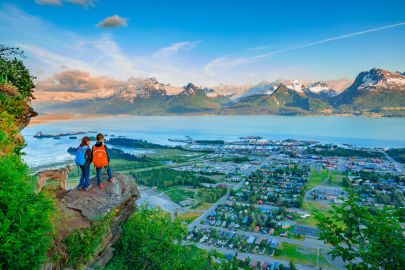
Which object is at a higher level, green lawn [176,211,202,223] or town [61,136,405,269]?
town [61,136,405,269]

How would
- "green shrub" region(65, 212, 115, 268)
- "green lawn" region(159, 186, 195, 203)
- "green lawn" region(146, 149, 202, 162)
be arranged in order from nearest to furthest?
1. "green shrub" region(65, 212, 115, 268)
2. "green lawn" region(159, 186, 195, 203)
3. "green lawn" region(146, 149, 202, 162)

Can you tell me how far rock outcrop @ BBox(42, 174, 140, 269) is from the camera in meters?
6.58

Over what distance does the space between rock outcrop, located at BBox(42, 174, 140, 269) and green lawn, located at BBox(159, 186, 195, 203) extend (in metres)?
33.2

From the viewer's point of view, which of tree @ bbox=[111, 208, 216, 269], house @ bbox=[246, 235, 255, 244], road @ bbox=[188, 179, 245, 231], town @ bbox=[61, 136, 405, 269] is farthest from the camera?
road @ bbox=[188, 179, 245, 231]

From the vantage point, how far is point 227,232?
29.8 metres

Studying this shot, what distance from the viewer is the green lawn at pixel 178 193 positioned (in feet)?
140

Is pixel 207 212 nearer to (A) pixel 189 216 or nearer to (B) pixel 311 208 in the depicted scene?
(A) pixel 189 216

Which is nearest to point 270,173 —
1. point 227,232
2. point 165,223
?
point 227,232

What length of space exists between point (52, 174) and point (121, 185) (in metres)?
1.85

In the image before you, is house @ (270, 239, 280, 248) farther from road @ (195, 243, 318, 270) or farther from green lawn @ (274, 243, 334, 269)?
road @ (195, 243, 318, 270)

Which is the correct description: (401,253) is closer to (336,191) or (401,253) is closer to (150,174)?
(336,191)

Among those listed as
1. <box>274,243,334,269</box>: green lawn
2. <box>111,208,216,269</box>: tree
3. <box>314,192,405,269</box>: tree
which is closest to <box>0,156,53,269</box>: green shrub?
<box>111,208,216,269</box>: tree

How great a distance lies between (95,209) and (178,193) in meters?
38.4

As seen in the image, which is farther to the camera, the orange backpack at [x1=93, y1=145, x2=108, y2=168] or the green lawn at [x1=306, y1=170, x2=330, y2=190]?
the green lawn at [x1=306, y1=170, x2=330, y2=190]
